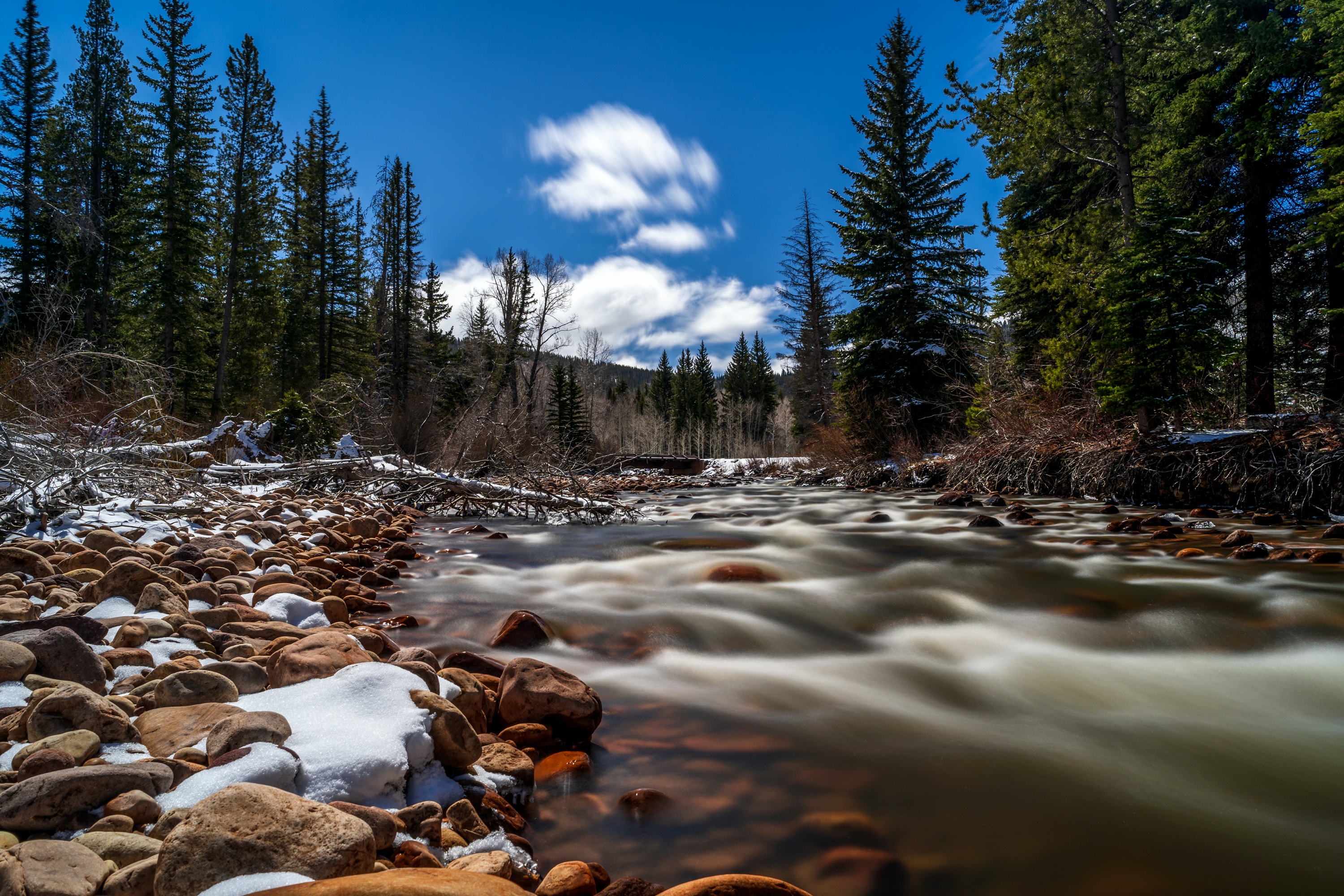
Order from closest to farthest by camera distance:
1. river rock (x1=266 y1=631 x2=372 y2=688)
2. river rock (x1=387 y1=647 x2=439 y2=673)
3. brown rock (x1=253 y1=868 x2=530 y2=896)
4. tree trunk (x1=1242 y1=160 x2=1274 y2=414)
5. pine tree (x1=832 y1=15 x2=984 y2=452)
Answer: brown rock (x1=253 y1=868 x2=530 y2=896) → river rock (x1=266 y1=631 x2=372 y2=688) → river rock (x1=387 y1=647 x2=439 y2=673) → tree trunk (x1=1242 y1=160 x2=1274 y2=414) → pine tree (x1=832 y1=15 x2=984 y2=452)

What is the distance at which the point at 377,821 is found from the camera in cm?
134

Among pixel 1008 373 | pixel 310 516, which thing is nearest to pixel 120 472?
pixel 310 516

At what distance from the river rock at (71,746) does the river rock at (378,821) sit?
57cm

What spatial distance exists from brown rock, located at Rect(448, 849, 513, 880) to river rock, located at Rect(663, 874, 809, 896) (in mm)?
387

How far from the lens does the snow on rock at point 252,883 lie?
37.9 inches

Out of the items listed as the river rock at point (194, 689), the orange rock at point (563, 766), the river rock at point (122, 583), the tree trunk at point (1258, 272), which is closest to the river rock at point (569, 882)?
the orange rock at point (563, 766)

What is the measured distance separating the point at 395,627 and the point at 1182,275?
1066 centimetres

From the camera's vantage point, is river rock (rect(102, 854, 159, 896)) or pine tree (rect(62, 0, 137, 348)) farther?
pine tree (rect(62, 0, 137, 348))

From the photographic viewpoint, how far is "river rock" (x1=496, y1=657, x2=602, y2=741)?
2.19 metres

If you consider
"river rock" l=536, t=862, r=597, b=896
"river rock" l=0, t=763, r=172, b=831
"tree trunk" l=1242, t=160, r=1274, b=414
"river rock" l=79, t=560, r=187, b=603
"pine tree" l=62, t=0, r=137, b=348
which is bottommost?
"river rock" l=536, t=862, r=597, b=896

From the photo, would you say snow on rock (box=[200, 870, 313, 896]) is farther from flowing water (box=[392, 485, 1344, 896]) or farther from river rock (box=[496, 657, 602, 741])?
river rock (box=[496, 657, 602, 741])

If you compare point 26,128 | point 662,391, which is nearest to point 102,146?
point 26,128

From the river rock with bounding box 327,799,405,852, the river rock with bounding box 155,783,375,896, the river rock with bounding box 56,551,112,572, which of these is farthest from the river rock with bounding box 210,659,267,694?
the river rock with bounding box 56,551,112,572

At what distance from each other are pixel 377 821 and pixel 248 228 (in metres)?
31.1
